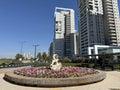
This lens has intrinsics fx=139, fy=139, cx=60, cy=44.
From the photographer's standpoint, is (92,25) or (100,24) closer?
(92,25)

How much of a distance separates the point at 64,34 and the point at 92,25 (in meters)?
55.3

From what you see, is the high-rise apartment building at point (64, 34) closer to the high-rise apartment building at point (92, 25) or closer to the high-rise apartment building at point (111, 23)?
the high-rise apartment building at point (92, 25)

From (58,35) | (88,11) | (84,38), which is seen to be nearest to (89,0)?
(88,11)

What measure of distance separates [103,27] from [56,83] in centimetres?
9953

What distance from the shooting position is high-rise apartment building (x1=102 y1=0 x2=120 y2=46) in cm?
9562

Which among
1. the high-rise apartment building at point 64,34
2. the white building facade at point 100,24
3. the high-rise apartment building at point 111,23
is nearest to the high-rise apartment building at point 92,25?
the white building facade at point 100,24

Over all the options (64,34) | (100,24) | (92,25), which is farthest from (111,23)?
(64,34)

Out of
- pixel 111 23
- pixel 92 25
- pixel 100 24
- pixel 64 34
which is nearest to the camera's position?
pixel 92 25

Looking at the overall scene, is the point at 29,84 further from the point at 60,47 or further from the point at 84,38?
the point at 60,47

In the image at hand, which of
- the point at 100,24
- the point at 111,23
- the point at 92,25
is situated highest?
the point at 111,23

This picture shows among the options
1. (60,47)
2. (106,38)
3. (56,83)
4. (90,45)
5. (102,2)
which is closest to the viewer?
(56,83)

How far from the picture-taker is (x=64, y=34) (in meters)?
150

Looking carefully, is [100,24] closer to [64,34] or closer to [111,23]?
[111,23]

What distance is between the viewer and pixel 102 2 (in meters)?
108
